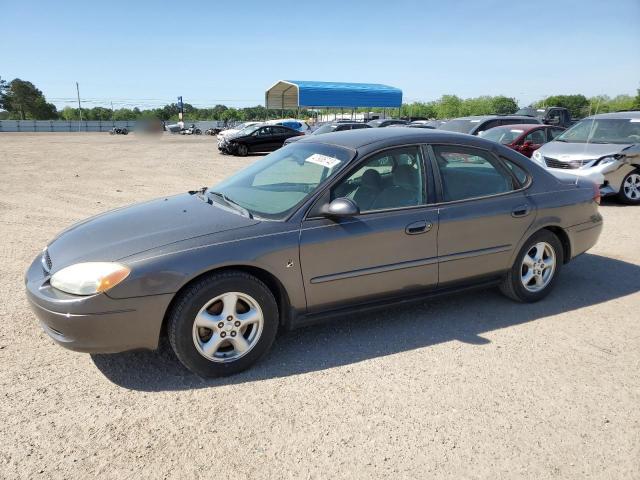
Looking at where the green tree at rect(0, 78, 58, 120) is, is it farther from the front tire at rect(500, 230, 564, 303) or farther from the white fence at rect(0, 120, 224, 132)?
the front tire at rect(500, 230, 564, 303)

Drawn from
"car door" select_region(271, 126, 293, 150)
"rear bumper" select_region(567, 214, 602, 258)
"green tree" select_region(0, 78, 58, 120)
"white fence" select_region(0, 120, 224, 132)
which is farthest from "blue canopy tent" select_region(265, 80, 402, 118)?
"green tree" select_region(0, 78, 58, 120)

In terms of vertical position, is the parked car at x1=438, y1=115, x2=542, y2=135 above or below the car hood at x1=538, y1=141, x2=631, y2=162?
above

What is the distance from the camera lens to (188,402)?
294cm

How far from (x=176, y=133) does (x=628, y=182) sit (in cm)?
5533

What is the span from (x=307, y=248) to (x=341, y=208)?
350mm

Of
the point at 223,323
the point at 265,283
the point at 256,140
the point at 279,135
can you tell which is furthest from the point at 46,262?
the point at 279,135

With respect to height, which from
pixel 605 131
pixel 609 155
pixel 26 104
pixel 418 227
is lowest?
pixel 418 227

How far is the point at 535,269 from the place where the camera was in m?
4.38

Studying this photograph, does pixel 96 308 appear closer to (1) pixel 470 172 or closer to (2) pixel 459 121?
(1) pixel 470 172

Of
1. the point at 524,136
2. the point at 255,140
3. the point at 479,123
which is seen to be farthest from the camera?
the point at 255,140

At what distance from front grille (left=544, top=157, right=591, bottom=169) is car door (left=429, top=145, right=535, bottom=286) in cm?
570

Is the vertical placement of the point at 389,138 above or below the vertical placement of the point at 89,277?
above

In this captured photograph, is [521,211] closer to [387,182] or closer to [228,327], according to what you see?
[387,182]

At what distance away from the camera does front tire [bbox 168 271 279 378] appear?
9.91 feet
